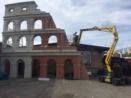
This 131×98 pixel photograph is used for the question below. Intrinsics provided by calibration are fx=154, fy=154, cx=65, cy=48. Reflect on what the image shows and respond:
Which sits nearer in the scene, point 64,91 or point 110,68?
point 64,91

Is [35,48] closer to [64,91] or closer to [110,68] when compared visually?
[110,68]

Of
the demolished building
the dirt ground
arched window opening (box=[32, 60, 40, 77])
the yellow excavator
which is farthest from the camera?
arched window opening (box=[32, 60, 40, 77])

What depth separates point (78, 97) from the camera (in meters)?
15.2

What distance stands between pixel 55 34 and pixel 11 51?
1053cm

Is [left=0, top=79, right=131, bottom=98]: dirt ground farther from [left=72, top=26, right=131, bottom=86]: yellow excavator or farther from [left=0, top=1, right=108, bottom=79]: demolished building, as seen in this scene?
[left=0, top=1, right=108, bottom=79]: demolished building

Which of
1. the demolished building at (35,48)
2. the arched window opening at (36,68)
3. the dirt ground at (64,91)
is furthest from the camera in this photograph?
the arched window opening at (36,68)

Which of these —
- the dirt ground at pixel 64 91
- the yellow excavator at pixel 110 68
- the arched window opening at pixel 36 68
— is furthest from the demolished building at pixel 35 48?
the dirt ground at pixel 64 91

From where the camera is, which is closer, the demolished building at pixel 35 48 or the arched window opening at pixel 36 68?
the demolished building at pixel 35 48

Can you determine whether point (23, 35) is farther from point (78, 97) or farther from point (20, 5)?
point (78, 97)

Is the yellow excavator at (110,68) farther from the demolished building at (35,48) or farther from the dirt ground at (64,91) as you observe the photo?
the demolished building at (35,48)

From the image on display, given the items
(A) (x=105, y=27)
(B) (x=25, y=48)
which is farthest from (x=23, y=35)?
(A) (x=105, y=27)

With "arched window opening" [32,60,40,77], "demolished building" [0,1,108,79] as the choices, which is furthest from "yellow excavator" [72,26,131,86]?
"arched window opening" [32,60,40,77]

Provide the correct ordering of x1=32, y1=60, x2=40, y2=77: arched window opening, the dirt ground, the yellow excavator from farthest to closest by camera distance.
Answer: x1=32, y1=60, x2=40, y2=77: arched window opening
the yellow excavator
the dirt ground

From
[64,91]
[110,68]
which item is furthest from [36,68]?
[64,91]
